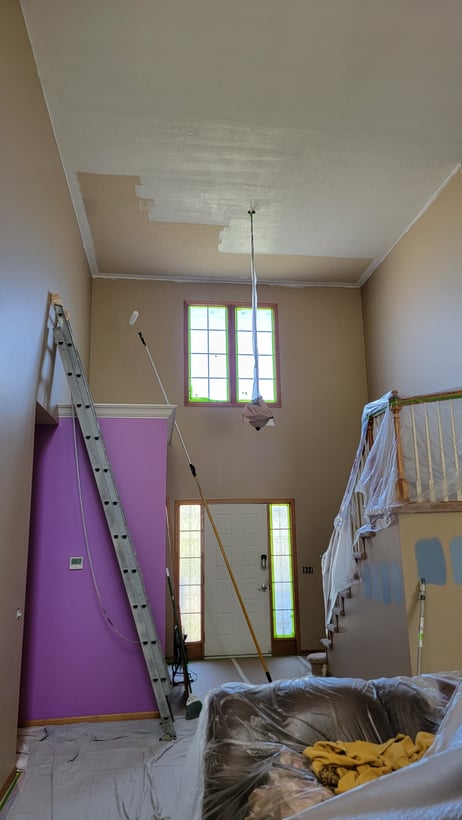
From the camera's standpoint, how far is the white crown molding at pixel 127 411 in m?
4.59

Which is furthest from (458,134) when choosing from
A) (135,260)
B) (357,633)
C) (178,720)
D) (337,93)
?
(178,720)

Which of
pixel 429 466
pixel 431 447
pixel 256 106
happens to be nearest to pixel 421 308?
pixel 431 447

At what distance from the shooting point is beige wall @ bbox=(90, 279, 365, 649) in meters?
7.00

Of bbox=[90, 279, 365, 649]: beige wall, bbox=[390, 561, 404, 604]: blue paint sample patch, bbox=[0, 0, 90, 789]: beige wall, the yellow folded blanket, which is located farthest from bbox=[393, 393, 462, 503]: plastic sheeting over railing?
bbox=[90, 279, 365, 649]: beige wall

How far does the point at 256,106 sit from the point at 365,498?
338 cm

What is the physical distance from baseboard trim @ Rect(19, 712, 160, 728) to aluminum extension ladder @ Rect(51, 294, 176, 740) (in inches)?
9.2

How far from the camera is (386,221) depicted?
6.23m

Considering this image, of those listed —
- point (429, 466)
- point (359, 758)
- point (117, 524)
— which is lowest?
point (359, 758)

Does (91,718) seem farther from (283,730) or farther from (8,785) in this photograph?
(283,730)

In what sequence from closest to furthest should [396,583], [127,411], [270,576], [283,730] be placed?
[283,730]
[396,583]
[127,411]
[270,576]

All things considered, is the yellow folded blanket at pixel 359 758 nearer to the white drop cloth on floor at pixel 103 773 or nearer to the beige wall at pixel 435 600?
the white drop cloth on floor at pixel 103 773

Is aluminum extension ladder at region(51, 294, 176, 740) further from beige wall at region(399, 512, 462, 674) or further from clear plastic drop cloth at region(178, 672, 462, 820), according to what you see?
beige wall at region(399, 512, 462, 674)

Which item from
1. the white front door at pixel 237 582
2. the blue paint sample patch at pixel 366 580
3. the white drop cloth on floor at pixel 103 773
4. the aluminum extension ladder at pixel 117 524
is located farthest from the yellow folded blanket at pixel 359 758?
the white front door at pixel 237 582

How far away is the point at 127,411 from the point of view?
4.68 m
